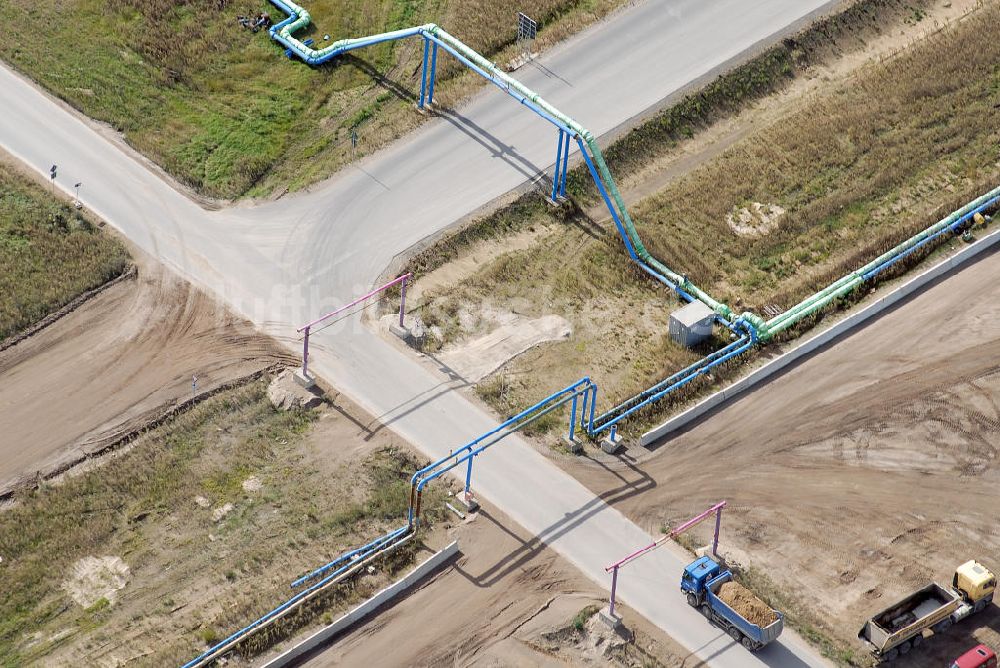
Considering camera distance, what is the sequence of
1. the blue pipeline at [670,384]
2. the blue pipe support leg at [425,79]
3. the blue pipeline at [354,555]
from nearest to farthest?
the blue pipeline at [354,555], the blue pipeline at [670,384], the blue pipe support leg at [425,79]

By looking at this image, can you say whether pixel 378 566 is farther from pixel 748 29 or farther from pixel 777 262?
pixel 748 29

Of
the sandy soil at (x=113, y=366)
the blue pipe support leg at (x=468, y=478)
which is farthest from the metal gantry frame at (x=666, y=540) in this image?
the sandy soil at (x=113, y=366)

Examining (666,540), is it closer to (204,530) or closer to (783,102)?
(204,530)

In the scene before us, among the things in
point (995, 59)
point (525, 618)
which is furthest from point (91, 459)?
point (995, 59)

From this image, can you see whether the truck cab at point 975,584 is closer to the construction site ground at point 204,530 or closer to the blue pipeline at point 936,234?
the construction site ground at point 204,530

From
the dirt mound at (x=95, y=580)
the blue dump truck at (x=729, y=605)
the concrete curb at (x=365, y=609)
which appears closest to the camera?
the concrete curb at (x=365, y=609)

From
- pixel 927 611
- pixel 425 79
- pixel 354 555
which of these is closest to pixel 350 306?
pixel 354 555

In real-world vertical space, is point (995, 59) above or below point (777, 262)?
above

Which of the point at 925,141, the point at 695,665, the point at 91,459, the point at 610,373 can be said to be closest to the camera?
the point at 695,665

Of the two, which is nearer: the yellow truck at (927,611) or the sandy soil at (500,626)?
the sandy soil at (500,626)
